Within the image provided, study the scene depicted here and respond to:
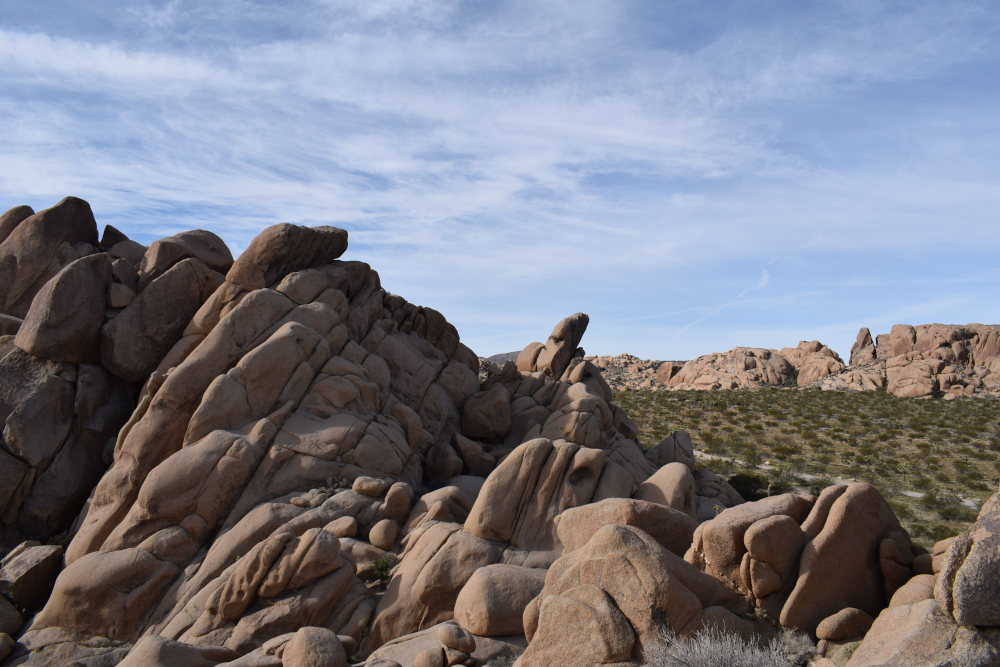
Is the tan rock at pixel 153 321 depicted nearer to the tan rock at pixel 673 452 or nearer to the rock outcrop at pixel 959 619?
the tan rock at pixel 673 452

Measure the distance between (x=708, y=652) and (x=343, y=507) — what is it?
1314 cm

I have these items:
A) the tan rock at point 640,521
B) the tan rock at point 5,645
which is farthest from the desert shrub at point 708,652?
the tan rock at point 5,645

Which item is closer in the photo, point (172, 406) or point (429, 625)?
point (429, 625)

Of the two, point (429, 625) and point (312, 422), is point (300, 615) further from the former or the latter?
point (312, 422)

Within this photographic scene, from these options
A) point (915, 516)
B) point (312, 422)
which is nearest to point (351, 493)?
point (312, 422)

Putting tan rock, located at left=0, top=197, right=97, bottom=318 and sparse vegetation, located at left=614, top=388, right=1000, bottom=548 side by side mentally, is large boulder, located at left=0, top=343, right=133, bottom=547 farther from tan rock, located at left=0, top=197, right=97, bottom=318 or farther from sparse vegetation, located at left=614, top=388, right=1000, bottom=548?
sparse vegetation, located at left=614, top=388, right=1000, bottom=548

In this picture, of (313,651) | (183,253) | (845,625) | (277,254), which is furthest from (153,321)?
(845,625)

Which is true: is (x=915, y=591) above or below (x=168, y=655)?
above

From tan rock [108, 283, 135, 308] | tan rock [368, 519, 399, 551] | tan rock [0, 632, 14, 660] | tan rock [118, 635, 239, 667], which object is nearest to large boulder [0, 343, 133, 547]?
tan rock [108, 283, 135, 308]

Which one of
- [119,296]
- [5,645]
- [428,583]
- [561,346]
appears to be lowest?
[5,645]

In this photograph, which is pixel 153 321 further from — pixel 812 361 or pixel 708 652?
pixel 812 361

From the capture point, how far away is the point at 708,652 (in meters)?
11.8

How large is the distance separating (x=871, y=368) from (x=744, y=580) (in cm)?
6377

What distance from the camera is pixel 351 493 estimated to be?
72.3 feet
